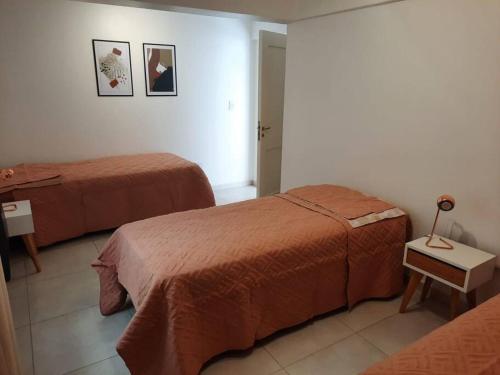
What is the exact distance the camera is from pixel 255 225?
2123mm

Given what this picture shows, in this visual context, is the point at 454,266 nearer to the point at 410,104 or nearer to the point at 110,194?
the point at 410,104

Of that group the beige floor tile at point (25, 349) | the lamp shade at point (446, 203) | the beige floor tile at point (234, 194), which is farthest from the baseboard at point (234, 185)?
the lamp shade at point (446, 203)

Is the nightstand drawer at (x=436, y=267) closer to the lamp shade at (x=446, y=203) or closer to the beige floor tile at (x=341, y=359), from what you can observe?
the lamp shade at (x=446, y=203)

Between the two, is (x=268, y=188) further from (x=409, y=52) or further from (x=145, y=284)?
(x=145, y=284)

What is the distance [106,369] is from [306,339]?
1.10 meters

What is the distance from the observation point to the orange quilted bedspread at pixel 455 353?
114 cm

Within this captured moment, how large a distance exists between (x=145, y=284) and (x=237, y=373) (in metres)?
0.67

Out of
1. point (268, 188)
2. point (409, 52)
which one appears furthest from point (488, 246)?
point (268, 188)

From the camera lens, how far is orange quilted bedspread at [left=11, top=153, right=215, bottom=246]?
3.09m

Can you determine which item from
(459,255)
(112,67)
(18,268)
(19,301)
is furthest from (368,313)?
(112,67)

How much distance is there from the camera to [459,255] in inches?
76.5

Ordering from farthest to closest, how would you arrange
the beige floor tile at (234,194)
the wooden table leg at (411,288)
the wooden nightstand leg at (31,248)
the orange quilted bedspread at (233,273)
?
1. the beige floor tile at (234,194)
2. the wooden nightstand leg at (31,248)
3. the wooden table leg at (411,288)
4. the orange quilted bedspread at (233,273)

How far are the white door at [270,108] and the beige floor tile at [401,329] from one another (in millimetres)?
2187

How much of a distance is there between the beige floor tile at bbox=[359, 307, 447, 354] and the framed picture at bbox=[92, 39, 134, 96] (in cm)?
353
